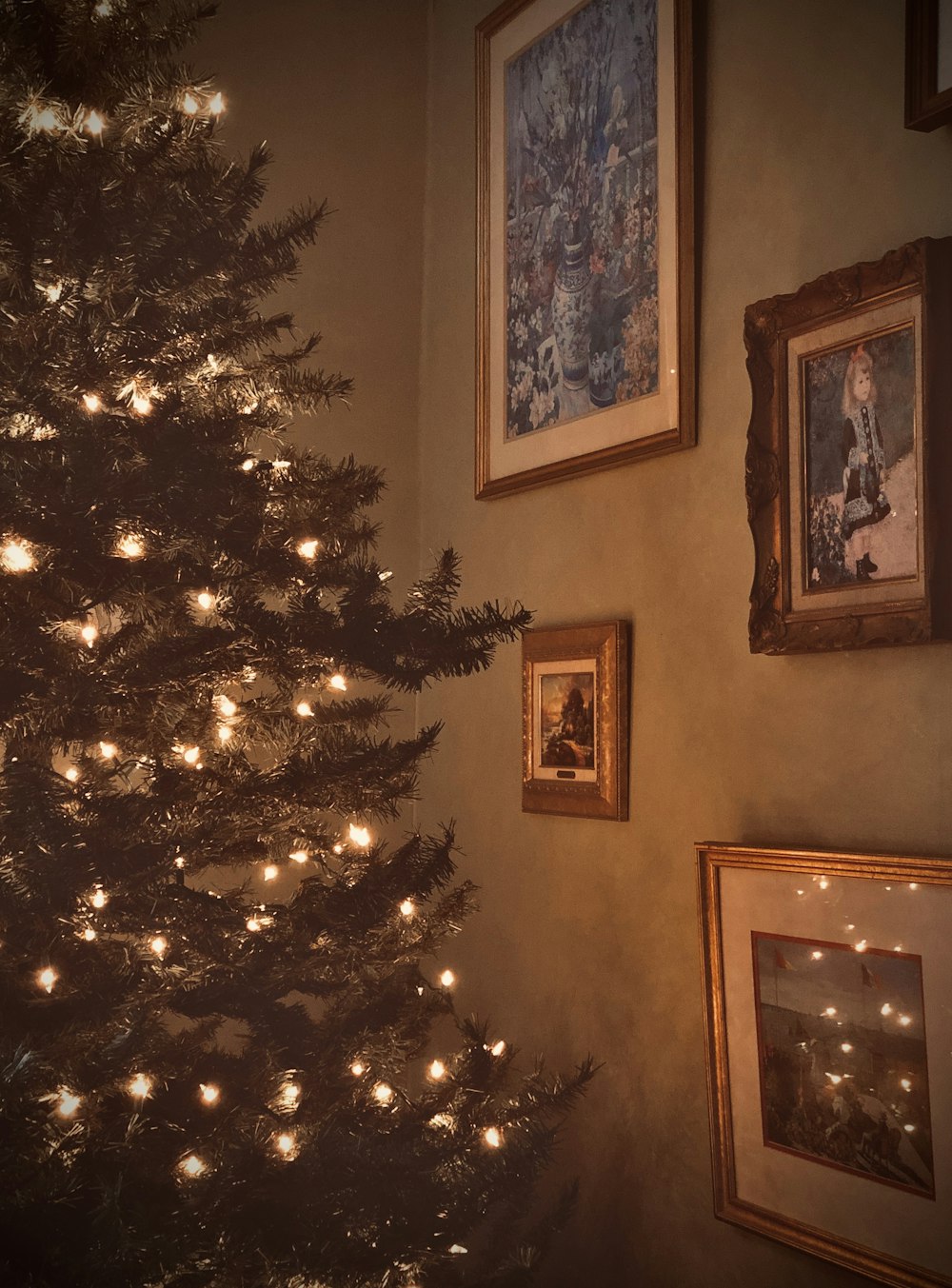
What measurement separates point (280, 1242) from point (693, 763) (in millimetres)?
1257

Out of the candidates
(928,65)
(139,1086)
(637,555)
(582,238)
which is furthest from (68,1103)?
(582,238)

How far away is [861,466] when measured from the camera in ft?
6.40

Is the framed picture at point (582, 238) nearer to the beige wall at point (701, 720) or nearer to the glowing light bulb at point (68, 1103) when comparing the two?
the beige wall at point (701, 720)

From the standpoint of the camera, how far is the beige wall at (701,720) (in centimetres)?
198

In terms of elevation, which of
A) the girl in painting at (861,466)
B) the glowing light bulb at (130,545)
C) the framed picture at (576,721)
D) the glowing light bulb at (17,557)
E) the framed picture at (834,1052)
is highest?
the girl in painting at (861,466)

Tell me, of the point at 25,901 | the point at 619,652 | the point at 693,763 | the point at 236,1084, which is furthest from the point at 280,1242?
the point at 619,652

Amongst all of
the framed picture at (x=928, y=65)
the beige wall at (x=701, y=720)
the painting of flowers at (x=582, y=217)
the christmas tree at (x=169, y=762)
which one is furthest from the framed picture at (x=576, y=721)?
the framed picture at (x=928, y=65)

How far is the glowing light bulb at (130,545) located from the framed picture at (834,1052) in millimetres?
1259

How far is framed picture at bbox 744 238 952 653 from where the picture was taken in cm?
183

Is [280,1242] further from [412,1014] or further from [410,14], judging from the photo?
[410,14]

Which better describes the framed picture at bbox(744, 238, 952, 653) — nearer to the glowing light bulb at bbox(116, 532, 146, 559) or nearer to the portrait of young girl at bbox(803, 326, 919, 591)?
the portrait of young girl at bbox(803, 326, 919, 591)

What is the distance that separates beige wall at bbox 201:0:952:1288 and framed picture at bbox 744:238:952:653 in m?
0.09

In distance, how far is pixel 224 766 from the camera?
1726 mm

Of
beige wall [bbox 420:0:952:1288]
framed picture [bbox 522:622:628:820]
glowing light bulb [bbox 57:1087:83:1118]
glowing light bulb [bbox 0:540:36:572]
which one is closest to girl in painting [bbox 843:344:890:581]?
beige wall [bbox 420:0:952:1288]
